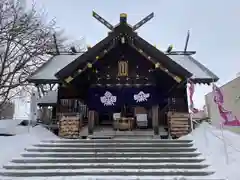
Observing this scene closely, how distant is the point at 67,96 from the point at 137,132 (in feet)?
12.8

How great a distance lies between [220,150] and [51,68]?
8.88 meters

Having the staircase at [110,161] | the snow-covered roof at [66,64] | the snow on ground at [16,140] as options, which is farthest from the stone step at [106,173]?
the snow-covered roof at [66,64]

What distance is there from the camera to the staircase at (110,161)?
6.08 metres

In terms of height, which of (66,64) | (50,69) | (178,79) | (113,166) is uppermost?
(66,64)

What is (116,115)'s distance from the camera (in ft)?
35.4

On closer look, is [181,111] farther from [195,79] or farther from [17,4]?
[17,4]

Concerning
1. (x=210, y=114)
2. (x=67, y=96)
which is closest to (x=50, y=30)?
(x=67, y=96)

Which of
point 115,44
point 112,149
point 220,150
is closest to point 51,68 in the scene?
point 115,44

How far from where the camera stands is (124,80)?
10508mm

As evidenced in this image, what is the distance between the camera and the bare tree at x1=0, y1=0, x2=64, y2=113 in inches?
547

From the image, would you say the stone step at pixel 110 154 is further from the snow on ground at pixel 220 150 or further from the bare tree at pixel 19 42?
the bare tree at pixel 19 42

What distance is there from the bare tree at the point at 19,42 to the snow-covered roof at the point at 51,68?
3.44 ft

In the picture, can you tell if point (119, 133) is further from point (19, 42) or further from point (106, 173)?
point (19, 42)

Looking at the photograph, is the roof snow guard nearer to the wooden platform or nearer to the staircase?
the wooden platform
